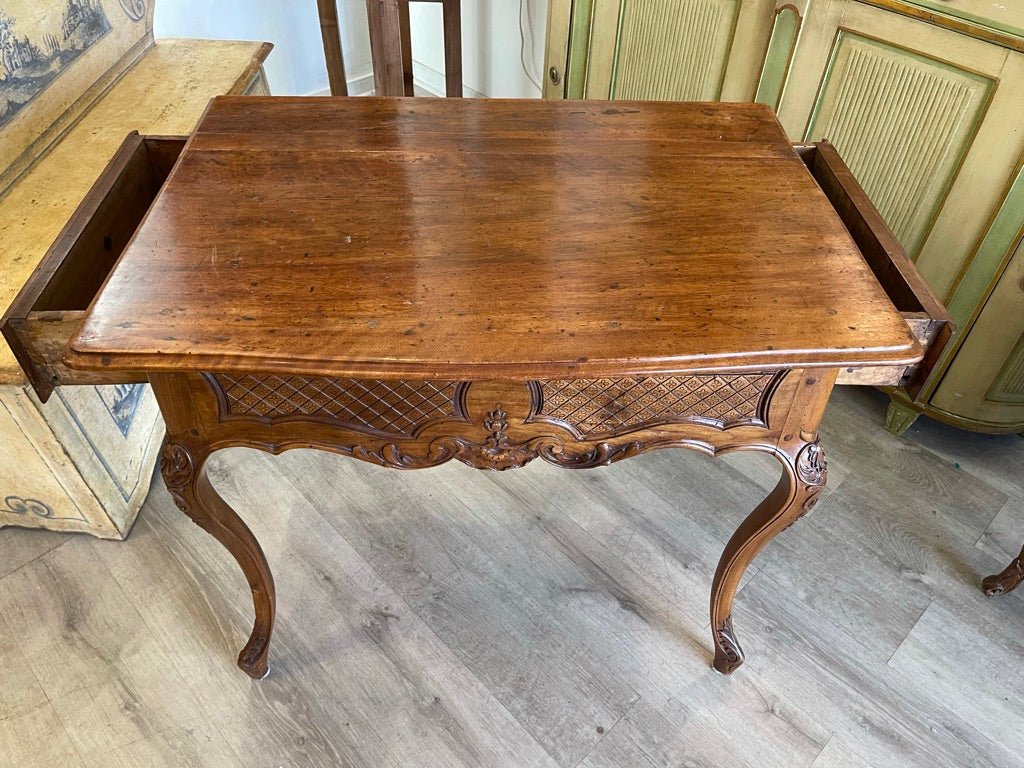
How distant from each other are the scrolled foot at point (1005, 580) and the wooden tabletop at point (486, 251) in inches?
31.4

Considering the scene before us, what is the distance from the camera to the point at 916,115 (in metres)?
1.36

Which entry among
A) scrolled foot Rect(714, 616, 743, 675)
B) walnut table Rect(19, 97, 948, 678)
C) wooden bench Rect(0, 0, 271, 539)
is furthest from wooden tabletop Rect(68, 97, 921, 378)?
scrolled foot Rect(714, 616, 743, 675)

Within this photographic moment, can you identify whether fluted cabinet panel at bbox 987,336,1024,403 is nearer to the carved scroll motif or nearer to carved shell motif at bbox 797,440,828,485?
carved shell motif at bbox 797,440,828,485

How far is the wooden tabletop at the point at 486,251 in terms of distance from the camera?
0.75m

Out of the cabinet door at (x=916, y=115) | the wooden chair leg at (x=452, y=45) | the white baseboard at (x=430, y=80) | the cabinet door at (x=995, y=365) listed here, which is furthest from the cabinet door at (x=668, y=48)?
the white baseboard at (x=430, y=80)

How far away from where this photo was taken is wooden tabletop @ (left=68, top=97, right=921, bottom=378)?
0.75 meters

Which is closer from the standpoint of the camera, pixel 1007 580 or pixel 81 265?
pixel 81 265

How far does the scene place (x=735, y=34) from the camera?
1.57 meters

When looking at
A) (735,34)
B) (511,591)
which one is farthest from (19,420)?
(735,34)

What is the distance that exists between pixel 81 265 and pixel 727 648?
3.55 feet

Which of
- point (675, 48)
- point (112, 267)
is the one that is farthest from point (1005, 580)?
point (112, 267)

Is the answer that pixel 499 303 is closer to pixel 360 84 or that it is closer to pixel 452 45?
pixel 452 45

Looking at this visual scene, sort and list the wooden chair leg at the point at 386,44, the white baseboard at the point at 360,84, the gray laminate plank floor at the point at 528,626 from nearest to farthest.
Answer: the gray laminate plank floor at the point at 528,626 < the wooden chair leg at the point at 386,44 < the white baseboard at the point at 360,84

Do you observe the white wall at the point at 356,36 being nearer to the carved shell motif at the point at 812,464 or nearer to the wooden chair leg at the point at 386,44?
the wooden chair leg at the point at 386,44
